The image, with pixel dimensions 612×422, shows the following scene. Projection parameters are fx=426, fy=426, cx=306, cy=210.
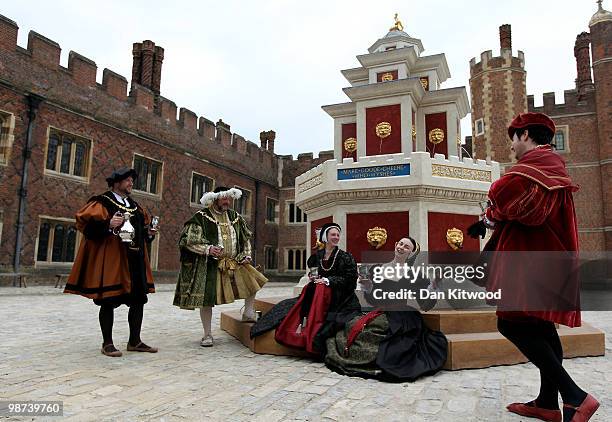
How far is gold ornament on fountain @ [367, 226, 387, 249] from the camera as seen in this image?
645 cm

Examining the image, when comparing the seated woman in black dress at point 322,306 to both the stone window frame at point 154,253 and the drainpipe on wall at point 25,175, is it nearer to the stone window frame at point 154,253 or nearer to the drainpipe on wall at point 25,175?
the drainpipe on wall at point 25,175

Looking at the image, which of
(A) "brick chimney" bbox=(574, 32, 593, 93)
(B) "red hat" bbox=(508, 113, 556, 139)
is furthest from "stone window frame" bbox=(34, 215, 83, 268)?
(A) "brick chimney" bbox=(574, 32, 593, 93)

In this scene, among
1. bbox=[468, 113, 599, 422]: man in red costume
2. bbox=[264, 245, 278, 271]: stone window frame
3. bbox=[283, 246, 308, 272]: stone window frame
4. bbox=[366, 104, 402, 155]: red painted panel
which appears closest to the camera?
bbox=[468, 113, 599, 422]: man in red costume

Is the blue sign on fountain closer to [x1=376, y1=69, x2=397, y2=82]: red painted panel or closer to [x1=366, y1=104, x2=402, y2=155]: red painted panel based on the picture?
[x1=366, y1=104, x2=402, y2=155]: red painted panel

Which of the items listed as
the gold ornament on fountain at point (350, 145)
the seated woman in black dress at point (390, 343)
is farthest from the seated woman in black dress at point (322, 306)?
the gold ornament on fountain at point (350, 145)

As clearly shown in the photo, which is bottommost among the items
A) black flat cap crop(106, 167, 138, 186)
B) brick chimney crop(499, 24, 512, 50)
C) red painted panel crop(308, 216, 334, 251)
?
red painted panel crop(308, 216, 334, 251)

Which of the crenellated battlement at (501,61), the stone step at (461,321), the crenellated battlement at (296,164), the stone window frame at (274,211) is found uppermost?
the crenellated battlement at (501,61)

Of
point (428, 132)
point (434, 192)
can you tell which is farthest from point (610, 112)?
point (434, 192)

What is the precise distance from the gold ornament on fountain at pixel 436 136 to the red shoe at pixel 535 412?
20.8ft

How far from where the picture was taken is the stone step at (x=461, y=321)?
15.0 ft

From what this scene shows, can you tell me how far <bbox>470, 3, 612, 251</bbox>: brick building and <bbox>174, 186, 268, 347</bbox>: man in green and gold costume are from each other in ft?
71.8

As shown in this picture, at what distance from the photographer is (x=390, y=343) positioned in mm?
3932

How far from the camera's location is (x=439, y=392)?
326 cm

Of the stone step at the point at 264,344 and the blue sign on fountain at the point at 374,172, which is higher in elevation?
the blue sign on fountain at the point at 374,172
